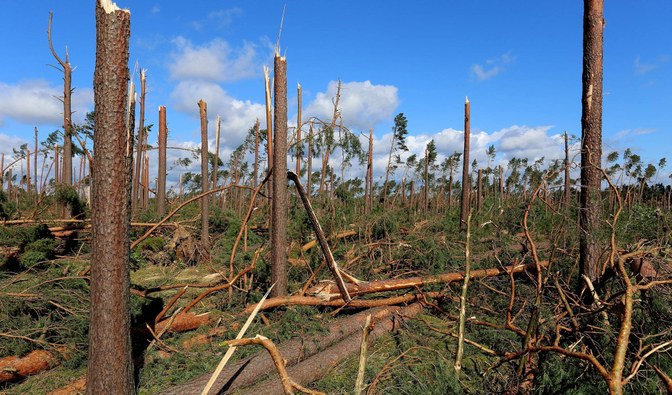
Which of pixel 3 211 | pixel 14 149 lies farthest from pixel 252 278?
pixel 14 149

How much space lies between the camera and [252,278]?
6543 mm

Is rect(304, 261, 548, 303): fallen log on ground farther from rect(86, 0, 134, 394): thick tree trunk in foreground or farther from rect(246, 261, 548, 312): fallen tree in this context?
rect(86, 0, 134, 394): thick tree trunk in foreground

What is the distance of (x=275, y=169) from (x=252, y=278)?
5.65ft

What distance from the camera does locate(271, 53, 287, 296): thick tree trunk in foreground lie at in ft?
19.9

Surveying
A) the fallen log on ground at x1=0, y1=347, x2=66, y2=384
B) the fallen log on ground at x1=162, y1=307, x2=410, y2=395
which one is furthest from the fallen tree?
the fallen log on ground at x1=0, y1=347, x2=66, y2=384

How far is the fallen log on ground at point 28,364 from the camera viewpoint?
4.38 metres

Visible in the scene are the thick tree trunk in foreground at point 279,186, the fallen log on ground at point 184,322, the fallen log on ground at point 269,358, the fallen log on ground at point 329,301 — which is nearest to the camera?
the fallen log on ground at point 269,358

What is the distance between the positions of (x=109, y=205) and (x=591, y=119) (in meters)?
5.78

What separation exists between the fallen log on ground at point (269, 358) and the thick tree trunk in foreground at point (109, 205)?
2.07 ft

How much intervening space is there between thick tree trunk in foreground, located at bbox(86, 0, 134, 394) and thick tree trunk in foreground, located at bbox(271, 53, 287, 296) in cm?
259

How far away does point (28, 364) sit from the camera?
450cm

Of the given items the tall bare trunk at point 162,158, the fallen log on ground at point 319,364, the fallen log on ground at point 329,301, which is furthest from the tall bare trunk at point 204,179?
the fallen log on ground at point 319,364

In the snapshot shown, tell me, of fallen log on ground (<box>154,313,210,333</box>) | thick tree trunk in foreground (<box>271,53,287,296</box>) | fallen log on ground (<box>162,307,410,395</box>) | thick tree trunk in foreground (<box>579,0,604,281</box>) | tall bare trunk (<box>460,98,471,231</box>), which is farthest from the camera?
tall bare trunk (<box>460,98,471,231</box>)

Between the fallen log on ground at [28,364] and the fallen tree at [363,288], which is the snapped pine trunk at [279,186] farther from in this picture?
the fallen log on ground at [28,364]
